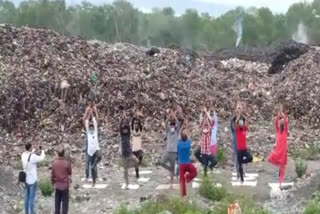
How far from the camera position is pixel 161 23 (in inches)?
2498

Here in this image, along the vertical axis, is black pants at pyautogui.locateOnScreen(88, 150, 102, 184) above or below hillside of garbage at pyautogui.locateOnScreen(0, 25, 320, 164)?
below

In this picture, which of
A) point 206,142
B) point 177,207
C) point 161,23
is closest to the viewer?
point 177,207

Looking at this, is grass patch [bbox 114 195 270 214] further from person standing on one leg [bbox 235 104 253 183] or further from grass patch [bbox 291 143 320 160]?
grass patch [bbox 291 143 320 160]

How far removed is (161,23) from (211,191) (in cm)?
5011

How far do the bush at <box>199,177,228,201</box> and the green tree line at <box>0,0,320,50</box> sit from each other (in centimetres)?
4449

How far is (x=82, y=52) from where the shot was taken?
998 inches

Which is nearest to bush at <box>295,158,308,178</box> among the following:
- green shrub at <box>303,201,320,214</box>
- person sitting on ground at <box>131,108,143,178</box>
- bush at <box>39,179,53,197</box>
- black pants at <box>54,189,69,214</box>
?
person sitting on ground at <box>131,108,143,178</box>

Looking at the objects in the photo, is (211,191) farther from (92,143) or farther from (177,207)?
(92,143)

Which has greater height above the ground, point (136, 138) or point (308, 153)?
point (136, 138)

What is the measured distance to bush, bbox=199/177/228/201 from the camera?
45.2 feet

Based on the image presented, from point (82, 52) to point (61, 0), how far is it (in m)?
42.6

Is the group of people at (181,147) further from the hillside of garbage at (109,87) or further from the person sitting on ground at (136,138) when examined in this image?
the hillside of garbage at (109,87)

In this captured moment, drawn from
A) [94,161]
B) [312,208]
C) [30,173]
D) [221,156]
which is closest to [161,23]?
[221,156]

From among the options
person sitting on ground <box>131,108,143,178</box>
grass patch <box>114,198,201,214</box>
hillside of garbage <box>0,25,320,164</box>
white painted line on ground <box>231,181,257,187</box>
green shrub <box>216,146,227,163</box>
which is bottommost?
grass patch <box>114,198,201,214</box>
